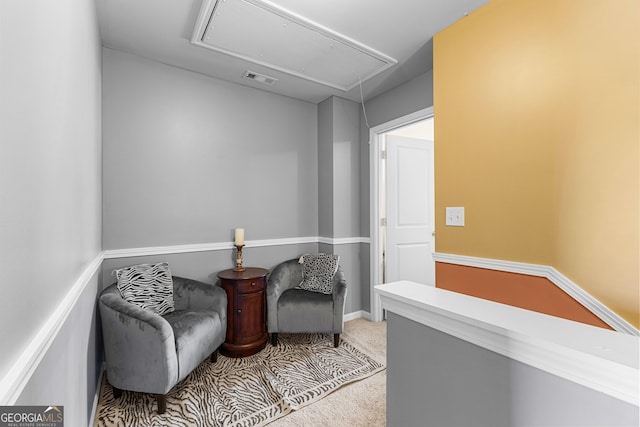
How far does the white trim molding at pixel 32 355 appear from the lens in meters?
0.58

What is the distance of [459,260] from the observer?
6.73 ft

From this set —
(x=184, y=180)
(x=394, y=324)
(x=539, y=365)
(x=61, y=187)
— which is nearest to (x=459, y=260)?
(x=394, y=324)

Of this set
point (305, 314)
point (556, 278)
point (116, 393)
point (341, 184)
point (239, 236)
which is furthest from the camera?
point (341, 184)

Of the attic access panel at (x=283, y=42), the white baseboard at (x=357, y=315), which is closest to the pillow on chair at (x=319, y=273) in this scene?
the white baseboard at (x=357, y=315)

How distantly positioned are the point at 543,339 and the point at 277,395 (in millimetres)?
1826

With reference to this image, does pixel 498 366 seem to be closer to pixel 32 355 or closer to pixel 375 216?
pixel 32 355

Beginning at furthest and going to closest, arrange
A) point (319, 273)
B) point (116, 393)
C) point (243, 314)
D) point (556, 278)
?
point (319, 273) < point (243, 314) < point (116, 393) < point (556, 278)

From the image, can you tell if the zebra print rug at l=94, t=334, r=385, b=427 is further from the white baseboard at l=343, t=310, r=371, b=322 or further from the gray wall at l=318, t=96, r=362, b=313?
the gray wall at l=318, t=96, r=362, b=313

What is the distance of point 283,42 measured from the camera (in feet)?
7.36

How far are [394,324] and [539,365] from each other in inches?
17.8

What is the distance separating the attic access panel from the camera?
191 cm

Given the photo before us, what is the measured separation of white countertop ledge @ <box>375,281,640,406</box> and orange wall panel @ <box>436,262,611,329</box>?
0.83 m

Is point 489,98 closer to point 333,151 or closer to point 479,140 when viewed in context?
point 479,140

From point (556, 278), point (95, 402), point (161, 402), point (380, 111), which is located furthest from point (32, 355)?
point (380, 111)
